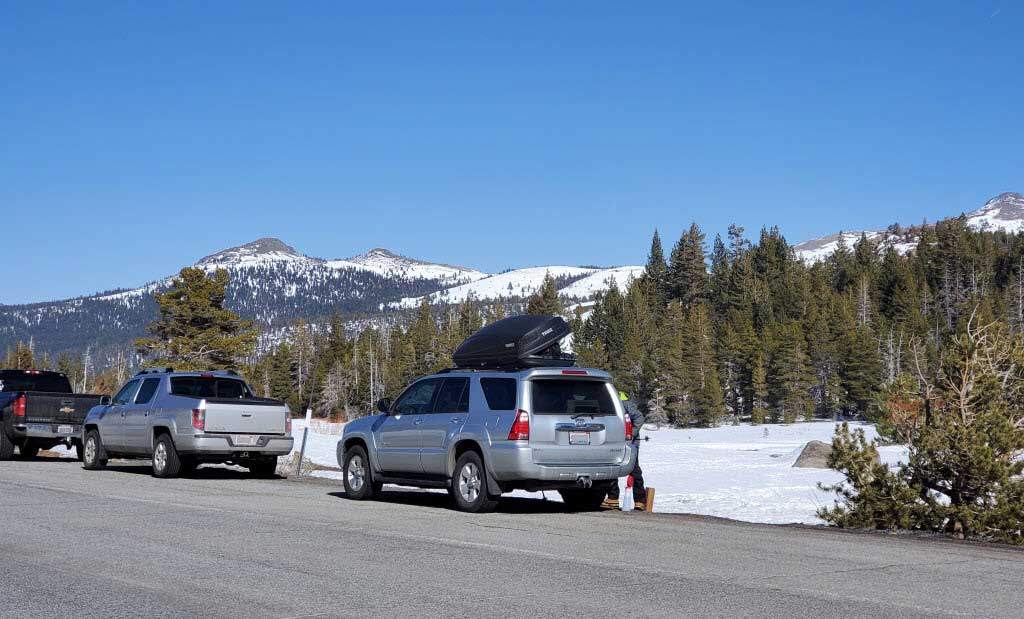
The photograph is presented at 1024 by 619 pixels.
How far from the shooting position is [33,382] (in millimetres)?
25109

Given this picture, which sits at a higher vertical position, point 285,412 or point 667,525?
point 285,412

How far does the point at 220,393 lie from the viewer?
61.5 feet

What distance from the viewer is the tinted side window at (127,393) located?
63.1 ft

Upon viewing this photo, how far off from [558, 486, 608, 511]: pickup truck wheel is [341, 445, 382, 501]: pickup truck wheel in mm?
2939

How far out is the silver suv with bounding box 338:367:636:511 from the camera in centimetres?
1274

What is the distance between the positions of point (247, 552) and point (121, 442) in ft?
37.1

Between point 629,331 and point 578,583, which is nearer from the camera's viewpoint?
point 578,583

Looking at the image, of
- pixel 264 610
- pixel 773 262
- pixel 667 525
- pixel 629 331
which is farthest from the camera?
pixel 773 262

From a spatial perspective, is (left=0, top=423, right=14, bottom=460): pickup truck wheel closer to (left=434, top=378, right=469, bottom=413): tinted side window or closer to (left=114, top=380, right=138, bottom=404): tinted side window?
(left=114, top=380, right=138, bottom=404): tinted side window

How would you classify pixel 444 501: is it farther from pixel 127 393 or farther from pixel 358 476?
pixel 127 393

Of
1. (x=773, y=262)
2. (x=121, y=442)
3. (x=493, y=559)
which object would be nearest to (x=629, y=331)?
(x=773, y=262)

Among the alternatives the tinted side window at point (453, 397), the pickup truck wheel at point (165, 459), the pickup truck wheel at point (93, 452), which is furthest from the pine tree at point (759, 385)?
the tinted side window at point (453, 397)

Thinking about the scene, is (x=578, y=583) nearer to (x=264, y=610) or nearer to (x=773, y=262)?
(x=264, y=610)

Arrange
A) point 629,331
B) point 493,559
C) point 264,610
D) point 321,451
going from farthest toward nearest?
1. point 629,331
2. point 321,451
3. point 493,559
4. point 264,610
